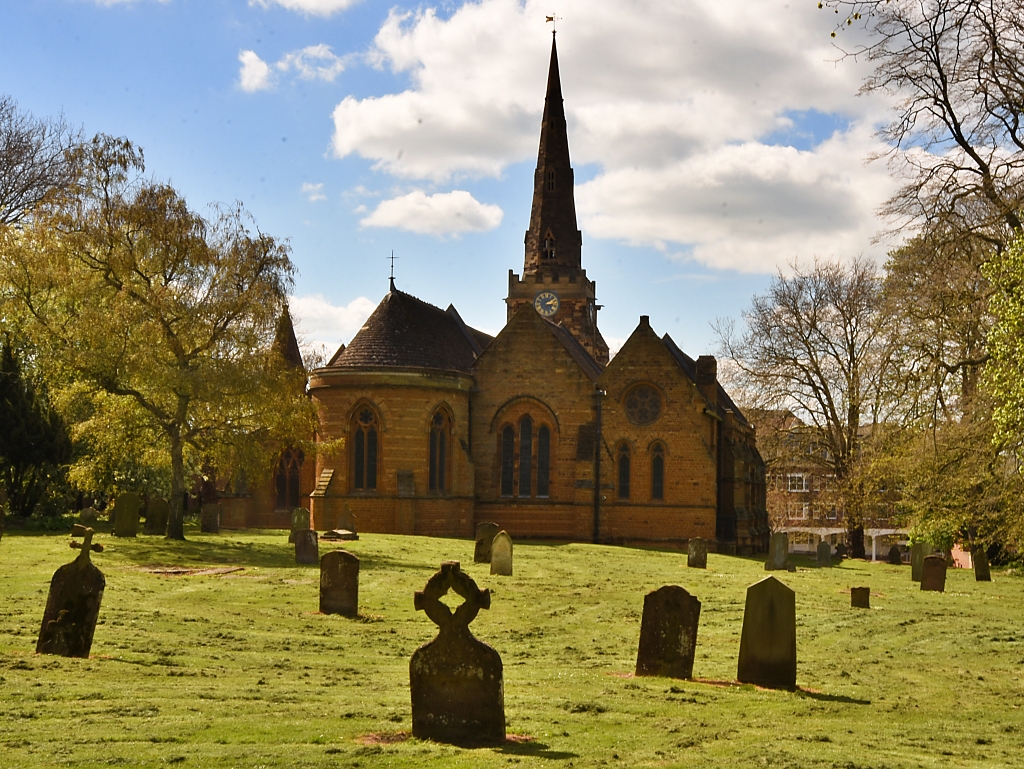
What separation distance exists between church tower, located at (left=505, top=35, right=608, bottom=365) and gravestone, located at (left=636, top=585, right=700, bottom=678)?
4410 centimetres

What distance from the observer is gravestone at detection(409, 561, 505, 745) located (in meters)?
9.05

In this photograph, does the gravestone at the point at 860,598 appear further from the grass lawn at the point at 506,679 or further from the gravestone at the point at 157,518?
the gravestone at the point at 157,518

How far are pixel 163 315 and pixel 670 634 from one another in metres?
20.0

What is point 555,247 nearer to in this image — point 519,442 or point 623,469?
point 519,442

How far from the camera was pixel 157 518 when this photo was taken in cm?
3089

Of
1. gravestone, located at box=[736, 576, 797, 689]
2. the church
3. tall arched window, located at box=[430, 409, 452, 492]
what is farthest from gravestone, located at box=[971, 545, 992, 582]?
gravestone, located at box=[736, 576, 797, 689]

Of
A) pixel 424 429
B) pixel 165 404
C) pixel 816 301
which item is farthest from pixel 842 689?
pixel 816 301

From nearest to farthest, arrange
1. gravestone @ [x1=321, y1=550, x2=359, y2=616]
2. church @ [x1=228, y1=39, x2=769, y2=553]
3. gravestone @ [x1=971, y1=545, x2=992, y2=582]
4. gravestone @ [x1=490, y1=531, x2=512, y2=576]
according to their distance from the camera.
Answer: gravestone @ [x1=321, y1=550, x2=359, y2=616] → gravestone @ [x1=490, y1=531, x2=512, y2=576] → gravestone @ [x1=971, y1=545, x2=992, y2=582] → church @ [x1=228, y1=39, x2=769, y2=553]

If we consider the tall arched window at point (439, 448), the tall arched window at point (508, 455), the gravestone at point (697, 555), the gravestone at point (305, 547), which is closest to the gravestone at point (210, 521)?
the tall arched window at point (439, 448)

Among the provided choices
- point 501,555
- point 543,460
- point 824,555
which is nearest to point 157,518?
point 501,555

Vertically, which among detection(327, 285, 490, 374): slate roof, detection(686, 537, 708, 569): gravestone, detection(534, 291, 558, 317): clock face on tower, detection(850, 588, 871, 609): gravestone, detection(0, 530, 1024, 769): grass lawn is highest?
detection(534, 291, 558, 317): clock face on tower

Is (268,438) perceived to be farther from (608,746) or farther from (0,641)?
(608,746)

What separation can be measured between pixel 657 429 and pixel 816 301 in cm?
880

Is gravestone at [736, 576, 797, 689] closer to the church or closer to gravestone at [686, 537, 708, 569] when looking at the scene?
gravestone at [686, 537, 708, 569]
